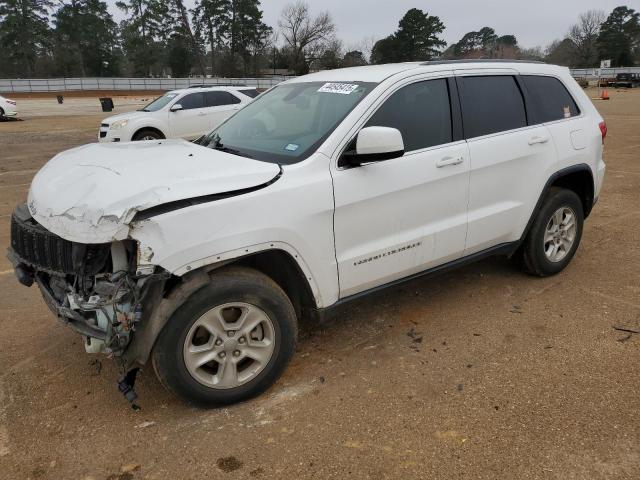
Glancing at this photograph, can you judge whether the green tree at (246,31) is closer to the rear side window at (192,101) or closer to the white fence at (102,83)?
the white fence at (102,83)

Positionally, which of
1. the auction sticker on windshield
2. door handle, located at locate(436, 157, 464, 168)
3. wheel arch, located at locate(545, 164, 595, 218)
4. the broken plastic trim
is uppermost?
the auction sticker on windshield

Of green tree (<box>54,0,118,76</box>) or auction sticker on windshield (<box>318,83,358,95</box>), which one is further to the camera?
green tree (<box>54,0,118,76</box>)

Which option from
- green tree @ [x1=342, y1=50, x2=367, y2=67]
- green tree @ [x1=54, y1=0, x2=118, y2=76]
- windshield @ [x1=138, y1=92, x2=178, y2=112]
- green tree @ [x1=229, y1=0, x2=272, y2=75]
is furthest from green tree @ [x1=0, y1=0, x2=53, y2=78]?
windshield @ [x1=138, y1=92, x2=178, y2=112]

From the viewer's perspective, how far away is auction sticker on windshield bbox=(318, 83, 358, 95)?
351 cm

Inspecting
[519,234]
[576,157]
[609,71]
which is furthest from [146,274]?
[609,71]

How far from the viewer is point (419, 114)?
358 centimetres

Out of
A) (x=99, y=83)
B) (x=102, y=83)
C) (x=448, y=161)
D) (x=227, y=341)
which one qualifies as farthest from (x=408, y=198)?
(x=102, y=83)

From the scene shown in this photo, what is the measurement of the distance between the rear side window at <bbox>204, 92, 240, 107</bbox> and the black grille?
11.1 m

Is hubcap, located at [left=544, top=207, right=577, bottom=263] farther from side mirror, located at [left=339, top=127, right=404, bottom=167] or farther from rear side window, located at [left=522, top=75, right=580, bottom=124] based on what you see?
side mirror, located at [left=339, top=127, right=404, bottom=167]

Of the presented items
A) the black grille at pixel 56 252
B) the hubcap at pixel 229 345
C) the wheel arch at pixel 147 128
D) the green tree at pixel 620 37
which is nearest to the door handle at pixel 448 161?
the hubcap at pixel 229 345

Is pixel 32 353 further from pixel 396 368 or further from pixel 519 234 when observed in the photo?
pixel 519 234

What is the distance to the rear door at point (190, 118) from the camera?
1285cm

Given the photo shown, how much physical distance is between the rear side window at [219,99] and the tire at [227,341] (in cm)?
1136

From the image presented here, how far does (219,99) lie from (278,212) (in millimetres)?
11522
